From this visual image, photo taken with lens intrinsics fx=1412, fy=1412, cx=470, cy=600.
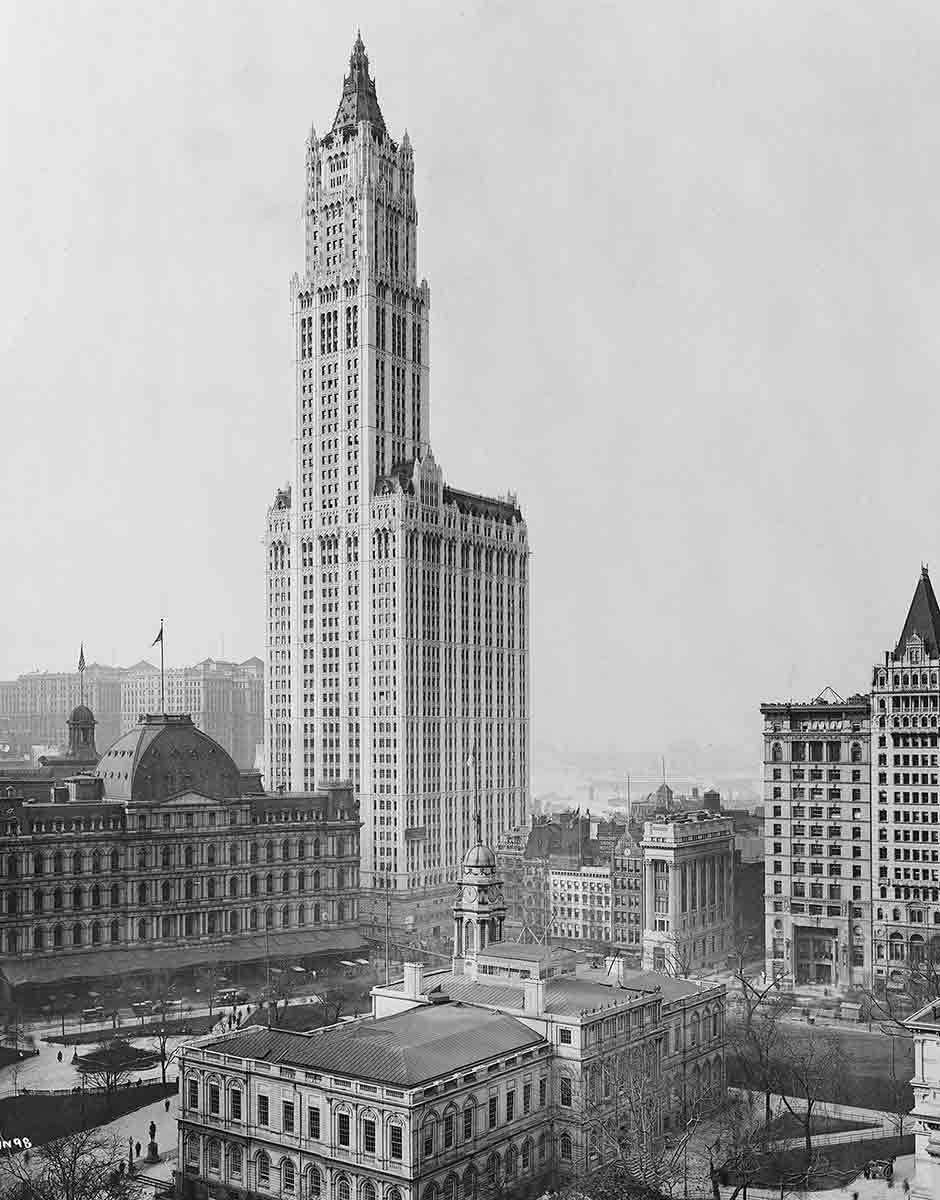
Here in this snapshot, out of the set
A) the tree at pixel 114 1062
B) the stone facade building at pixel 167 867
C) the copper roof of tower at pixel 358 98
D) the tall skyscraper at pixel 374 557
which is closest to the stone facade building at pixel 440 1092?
the tree at pixel 114 1062

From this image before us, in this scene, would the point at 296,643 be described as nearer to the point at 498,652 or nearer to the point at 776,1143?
the point at 498,652

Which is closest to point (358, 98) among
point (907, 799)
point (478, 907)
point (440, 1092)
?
point (907, 799)

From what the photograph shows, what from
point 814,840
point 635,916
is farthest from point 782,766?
point 635,916

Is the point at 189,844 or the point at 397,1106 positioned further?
the point at 189,844

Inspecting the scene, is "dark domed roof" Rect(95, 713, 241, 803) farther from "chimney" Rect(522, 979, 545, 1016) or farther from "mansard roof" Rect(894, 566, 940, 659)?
"mansard roof" Rect(894, 566, 940, 659)

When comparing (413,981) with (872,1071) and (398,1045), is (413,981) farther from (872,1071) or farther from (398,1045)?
(872,1071)

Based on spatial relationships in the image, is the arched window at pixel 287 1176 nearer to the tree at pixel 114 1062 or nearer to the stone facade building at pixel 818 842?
the tree at pixel 114 1062
